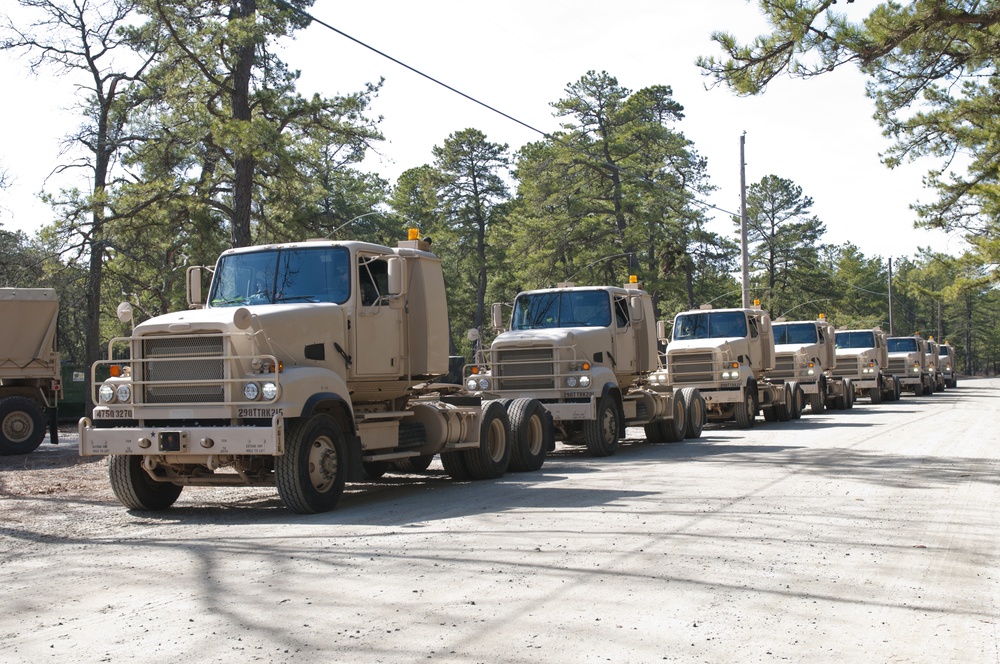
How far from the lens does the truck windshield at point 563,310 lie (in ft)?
61.1

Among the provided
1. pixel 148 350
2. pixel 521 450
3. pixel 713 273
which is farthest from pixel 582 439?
pixel 713 273

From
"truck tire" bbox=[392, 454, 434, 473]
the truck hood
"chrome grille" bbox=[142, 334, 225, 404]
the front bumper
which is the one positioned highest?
the truck hood

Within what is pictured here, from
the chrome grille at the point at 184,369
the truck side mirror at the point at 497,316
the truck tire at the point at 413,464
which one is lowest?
the truck tire at the point at 413,464

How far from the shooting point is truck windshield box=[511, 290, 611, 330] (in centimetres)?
1862

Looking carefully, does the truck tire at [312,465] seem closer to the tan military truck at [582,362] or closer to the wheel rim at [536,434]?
the wheel rim at [536,434]

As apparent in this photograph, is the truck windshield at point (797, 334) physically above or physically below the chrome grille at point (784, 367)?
above

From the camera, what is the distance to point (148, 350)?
10.7 m

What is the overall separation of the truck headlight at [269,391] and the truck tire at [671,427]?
11846 millimetres

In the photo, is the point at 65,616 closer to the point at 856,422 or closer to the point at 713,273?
the point at 856,422

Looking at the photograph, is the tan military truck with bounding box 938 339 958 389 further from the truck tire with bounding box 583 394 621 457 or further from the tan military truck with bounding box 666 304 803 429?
the truck tire with bounding box 583 394 621 457

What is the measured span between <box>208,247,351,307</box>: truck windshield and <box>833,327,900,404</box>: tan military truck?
3031 centimetres

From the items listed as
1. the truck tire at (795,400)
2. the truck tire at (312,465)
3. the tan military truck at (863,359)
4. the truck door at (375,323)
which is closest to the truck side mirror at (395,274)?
the truck door at (375,323)

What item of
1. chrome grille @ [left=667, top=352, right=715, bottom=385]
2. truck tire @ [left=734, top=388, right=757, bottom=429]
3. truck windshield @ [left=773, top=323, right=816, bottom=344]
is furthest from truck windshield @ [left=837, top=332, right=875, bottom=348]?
chrome grille @ [left=667, top=352, right=715, bottom=385]

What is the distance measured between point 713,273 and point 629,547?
5452 centimetres
